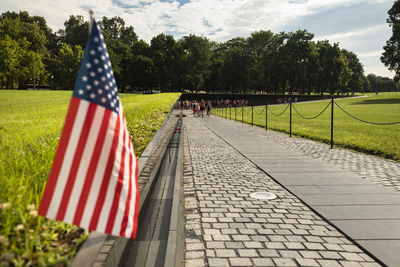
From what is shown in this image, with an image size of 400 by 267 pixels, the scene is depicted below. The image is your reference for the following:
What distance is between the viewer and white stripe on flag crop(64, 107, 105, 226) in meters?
2.09

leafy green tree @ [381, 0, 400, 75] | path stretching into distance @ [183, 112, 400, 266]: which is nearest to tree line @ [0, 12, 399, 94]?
leafy green tree @ [381, 0, 400, 75]

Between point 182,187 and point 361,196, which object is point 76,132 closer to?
point 182,187

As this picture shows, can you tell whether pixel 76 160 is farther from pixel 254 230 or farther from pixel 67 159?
pixel 254 230

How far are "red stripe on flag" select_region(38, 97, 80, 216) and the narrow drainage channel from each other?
1.29 metres

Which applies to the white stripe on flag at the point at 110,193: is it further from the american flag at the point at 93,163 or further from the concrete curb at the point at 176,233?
the concrete curb at the point at 176,233

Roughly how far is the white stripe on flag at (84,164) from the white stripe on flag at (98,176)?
0.08 meters

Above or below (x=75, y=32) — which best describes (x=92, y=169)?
below

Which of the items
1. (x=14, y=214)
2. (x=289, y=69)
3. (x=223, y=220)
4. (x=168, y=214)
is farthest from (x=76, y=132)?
(x=289, y=69)

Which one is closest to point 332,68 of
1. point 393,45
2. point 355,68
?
point 393,45

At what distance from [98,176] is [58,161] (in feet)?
1.03

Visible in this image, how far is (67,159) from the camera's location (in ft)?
6.96

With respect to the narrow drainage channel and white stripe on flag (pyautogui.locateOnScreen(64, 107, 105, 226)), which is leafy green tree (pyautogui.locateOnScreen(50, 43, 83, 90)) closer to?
the narrow drainage channel

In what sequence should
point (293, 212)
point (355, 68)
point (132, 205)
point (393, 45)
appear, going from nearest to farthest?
point (132, 205) → point (293, 212) → point (393, 45) → point (355, 68)

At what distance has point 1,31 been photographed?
54062 millimetres
